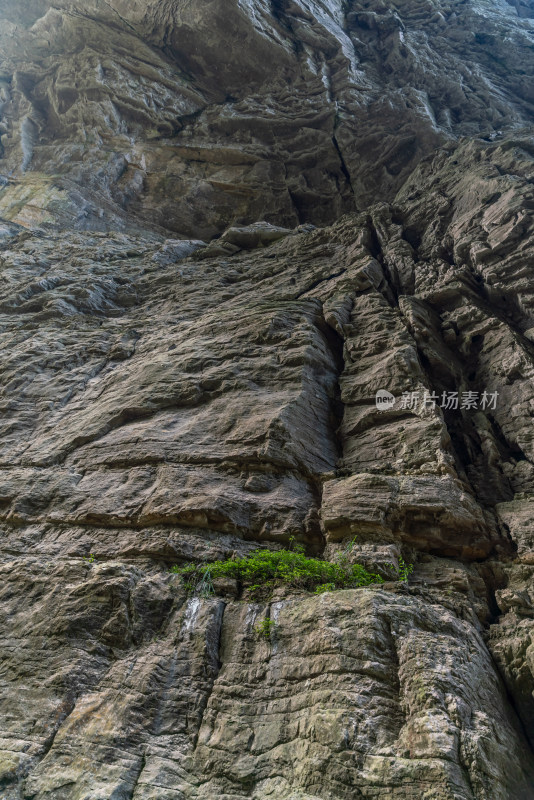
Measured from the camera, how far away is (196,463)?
764cm

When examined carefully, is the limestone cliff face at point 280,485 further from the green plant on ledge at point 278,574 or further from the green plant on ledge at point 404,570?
the green plant on ledge at point 278,574

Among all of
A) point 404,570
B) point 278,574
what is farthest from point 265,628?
point 404,570

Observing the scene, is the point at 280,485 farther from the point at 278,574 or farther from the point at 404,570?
the point at 404,570

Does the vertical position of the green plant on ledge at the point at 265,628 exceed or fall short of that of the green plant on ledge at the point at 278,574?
it falls short

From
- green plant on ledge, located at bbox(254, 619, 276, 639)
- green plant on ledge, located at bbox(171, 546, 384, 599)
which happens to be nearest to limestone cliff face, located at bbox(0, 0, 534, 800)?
green plant on ledge, located at bbox(254, 619, 276, 639)

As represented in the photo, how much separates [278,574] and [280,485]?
1.62 meters

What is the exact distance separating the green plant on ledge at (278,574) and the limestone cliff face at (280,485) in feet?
0.73

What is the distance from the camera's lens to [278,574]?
593 cm

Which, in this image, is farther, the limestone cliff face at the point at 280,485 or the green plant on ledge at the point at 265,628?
the green plant on ledge at the point at 265,628

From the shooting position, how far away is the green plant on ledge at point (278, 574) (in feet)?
18.9

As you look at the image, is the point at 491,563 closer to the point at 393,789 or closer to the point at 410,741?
the point at 410,741

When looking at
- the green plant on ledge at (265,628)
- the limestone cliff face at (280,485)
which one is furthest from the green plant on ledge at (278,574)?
the green plant on ledge at (265,628)

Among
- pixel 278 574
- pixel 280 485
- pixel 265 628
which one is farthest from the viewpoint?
pixel 280 485

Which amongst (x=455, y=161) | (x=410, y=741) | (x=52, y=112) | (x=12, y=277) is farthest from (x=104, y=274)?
(x=52, y=112)
